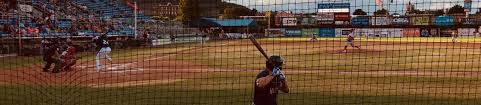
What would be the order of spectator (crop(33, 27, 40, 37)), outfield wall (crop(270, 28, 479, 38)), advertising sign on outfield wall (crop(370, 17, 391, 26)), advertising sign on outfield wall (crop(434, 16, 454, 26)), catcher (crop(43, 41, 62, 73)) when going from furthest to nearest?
outfield wall (crop(270, 28, 479, 38)) < spectator (crop(33, 27, 40, 37)) < advertising sign on outfield wall (crop(434, 16, 454, 26)) < advertising sign on outfield wall (crop(370, 17, 391, 26)) < catcher (crop(43, 41, 62, 73))

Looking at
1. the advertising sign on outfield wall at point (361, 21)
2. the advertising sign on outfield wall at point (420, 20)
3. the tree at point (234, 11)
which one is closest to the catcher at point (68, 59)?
the tree at point (234, 11)

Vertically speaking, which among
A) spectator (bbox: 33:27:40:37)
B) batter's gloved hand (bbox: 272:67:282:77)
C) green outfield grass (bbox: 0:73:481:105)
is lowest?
green outfield grass (bbox: 0:73:481:105)

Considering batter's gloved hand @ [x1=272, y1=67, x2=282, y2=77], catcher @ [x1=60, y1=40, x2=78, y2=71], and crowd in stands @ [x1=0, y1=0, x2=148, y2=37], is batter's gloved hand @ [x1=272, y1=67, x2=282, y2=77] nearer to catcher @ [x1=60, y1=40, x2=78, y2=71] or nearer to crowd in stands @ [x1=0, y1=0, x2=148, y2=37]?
catcher @ [x1=60, y1=40, x2=78, y2=71]

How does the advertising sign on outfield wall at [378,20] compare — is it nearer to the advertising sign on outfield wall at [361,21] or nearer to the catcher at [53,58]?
the advertising sign on outfield wall at [361,21]

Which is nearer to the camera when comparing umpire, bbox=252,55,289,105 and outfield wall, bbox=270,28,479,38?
umpire, bbox=252,55,289,105

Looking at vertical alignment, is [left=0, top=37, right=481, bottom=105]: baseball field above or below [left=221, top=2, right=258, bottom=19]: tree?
Answer: below

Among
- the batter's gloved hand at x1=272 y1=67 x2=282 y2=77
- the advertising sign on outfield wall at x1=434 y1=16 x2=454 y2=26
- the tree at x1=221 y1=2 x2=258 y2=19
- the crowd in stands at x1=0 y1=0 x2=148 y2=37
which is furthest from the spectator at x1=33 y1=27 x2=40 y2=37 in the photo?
the batter's gloved hand at x1=272 y1=67 x2=282 y2=77

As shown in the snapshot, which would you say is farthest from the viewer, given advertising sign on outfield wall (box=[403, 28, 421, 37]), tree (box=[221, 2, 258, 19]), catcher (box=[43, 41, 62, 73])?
advertising sign on outfield wall (box=[403, 28, 421, 37])

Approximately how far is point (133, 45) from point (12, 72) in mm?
15374

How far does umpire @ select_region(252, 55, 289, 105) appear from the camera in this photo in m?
6.46

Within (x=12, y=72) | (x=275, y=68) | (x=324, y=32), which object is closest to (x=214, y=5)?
(x=275, y=68)

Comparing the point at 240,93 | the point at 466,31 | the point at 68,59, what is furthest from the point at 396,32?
the point at 240,93

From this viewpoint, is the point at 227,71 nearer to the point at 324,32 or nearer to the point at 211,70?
the point at 211,70

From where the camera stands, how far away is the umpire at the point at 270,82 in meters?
6.46
